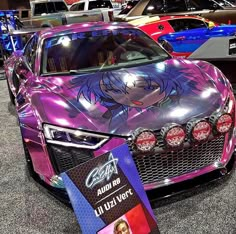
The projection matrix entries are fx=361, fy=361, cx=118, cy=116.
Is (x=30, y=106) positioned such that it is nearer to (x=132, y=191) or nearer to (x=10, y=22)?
(x=132, y=191)

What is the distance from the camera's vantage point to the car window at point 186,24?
6.81 metres

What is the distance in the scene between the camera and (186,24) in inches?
270

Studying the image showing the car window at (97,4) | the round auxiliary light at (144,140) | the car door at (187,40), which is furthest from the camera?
the car window at (97,4)

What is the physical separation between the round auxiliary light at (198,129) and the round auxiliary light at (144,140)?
0.88ft

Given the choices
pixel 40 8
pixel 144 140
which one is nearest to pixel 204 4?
pixel 40 8

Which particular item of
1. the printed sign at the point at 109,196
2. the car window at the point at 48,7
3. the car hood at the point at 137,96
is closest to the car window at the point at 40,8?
the car window at the point at 48,7

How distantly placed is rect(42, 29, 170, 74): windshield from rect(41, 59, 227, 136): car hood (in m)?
0.21

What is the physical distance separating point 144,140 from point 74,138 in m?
0.47

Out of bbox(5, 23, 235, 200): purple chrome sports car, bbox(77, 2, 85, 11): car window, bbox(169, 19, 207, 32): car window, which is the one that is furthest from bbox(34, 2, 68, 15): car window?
bbox(5, 23, 235, 200): purple chrome sports car

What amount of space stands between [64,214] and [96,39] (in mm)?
1844

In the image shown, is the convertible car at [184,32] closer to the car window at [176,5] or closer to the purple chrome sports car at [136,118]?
the car window at [176,5]

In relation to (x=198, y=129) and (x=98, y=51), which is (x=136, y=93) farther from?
(x=98, y=51)

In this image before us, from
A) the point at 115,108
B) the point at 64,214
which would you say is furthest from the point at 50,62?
the point at 64,214

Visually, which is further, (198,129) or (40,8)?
(40,8)
